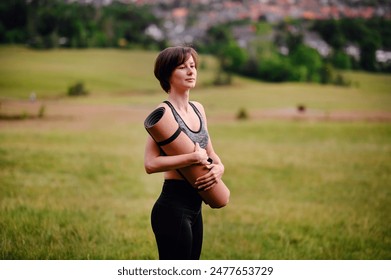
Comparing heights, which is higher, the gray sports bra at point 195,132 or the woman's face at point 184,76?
the woman's face at point 184,76

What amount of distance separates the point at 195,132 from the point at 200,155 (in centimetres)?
15

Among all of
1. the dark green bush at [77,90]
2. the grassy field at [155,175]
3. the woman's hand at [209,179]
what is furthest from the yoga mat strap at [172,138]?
the dark green bush at [77,90]

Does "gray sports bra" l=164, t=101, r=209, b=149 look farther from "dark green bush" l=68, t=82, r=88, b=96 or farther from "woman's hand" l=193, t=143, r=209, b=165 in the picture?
"dark green bush" l=68, t=82, r=88, b=96

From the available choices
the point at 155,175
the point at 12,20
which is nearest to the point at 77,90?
→ the point at 12,20

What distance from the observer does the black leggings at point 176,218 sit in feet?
7.40

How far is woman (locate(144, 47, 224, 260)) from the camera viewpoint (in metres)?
2.24

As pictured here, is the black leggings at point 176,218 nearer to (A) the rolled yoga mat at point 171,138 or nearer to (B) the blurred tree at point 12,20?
(A) the rolled yoga mat at point 171,138

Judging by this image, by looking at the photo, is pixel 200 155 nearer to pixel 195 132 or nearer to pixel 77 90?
pixel 195 132

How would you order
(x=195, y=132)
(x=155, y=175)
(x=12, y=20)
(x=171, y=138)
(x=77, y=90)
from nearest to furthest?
(x=171, y=138)
(x=195, y=132)
(x=12, y=20)
(x=155, y=175)
(x=77, y=90)

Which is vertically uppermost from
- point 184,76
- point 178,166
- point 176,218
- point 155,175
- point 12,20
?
point 184,76

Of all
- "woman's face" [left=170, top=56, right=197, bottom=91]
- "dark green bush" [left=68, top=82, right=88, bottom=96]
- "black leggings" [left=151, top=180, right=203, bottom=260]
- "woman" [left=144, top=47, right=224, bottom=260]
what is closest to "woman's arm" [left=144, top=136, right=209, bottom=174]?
"woman" [left=144, top=47, right=224, bottom=260]

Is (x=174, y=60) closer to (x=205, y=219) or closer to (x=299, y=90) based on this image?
(x=205, y=219)

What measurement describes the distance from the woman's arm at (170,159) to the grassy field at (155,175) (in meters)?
1.62

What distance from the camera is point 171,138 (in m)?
2.19
